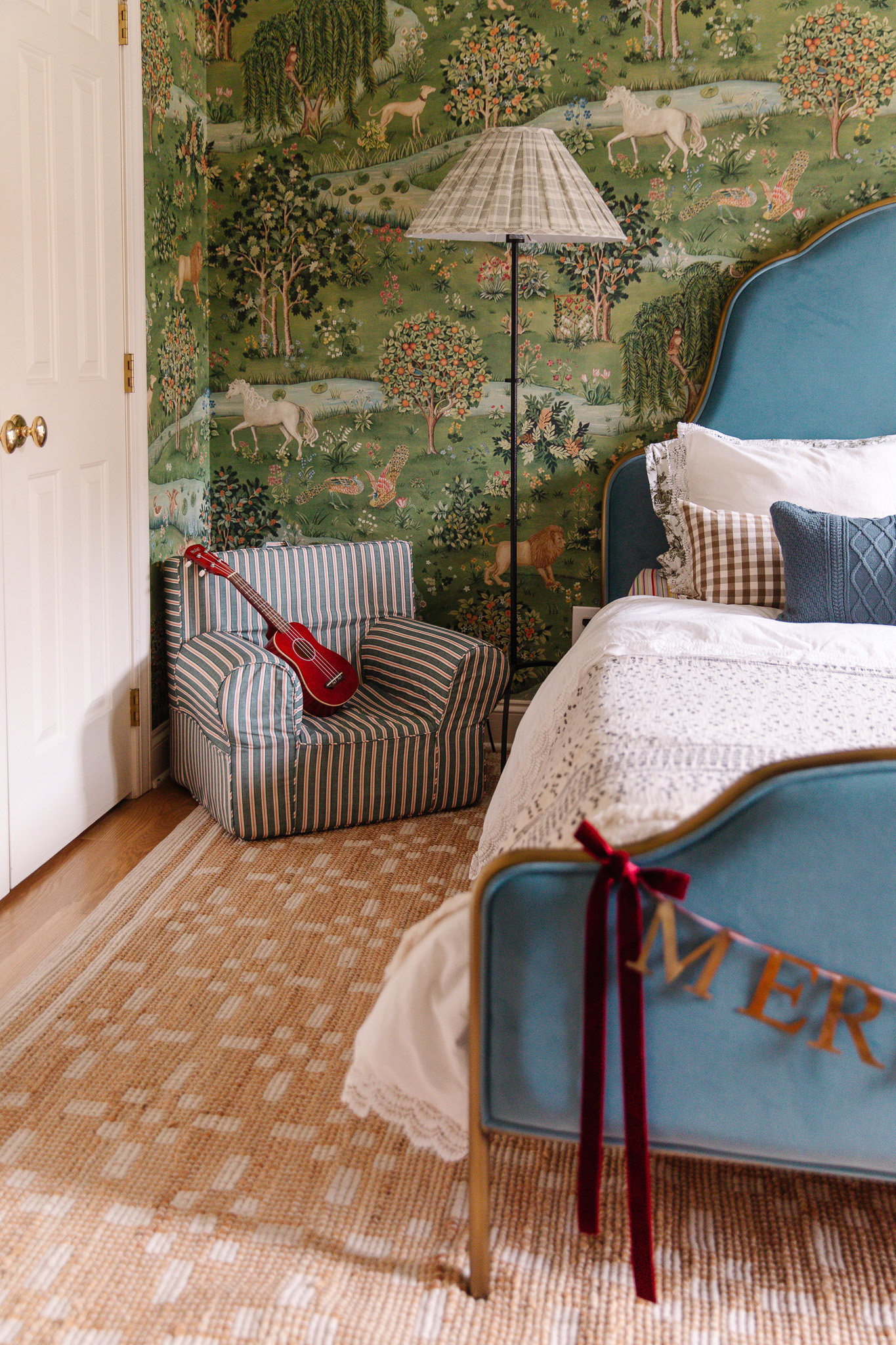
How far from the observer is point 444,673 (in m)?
2.80

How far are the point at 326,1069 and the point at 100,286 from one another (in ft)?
6.20

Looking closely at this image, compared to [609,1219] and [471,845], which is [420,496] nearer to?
[471,845]

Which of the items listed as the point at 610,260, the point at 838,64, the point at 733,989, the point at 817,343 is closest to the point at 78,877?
the point at 733,989

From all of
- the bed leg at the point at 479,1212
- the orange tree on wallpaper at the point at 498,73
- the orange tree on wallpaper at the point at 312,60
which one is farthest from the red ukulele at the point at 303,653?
the bed leg at the point at 479,1212

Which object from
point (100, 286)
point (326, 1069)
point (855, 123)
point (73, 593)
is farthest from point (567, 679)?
point (855, 123)

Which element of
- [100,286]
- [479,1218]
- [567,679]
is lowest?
[479,1218]

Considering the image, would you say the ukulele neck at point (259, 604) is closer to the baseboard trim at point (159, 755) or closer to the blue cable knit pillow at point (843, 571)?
the baseboard trim at point (159, 755)

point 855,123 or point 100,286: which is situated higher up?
point 855,123

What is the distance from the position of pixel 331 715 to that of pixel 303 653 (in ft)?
0.63

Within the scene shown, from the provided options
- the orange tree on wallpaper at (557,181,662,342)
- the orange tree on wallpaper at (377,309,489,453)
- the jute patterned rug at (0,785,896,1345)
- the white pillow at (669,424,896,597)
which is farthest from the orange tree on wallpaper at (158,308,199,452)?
the jute patterned rug at (0,785,896,1345)

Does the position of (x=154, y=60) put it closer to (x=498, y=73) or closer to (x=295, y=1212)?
(x=498, y=73)

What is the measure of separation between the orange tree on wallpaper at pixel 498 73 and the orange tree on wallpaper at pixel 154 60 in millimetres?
766

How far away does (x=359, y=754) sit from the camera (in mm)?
2711

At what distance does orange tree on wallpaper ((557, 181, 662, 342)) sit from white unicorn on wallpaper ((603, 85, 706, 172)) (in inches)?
6.2
